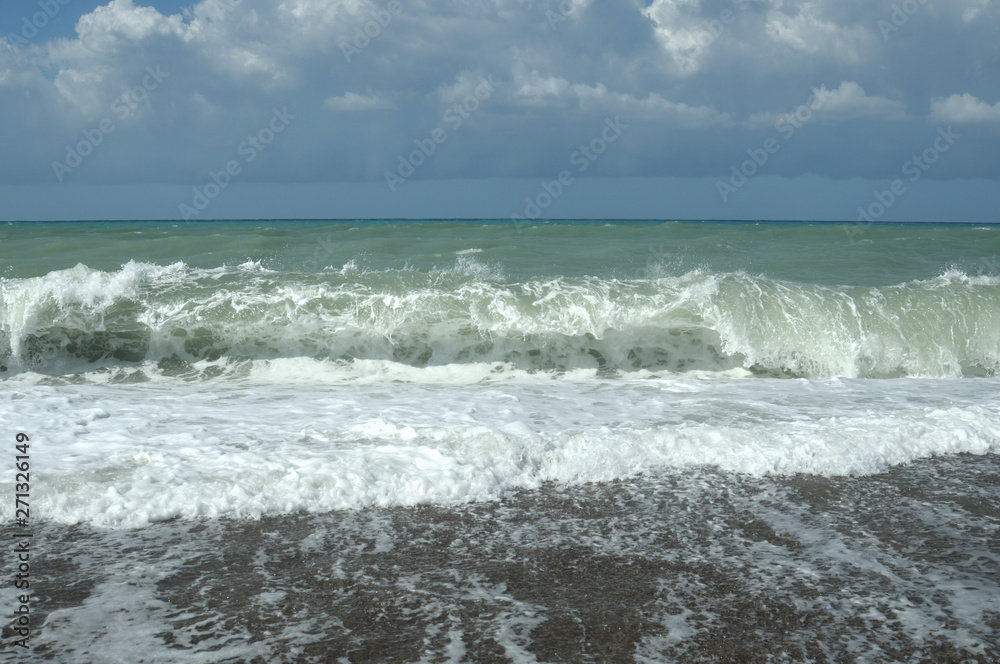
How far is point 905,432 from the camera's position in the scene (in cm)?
588

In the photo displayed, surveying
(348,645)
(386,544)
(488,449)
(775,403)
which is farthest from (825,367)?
(348,645)

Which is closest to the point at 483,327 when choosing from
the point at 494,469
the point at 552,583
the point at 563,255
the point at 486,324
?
the point at 486,324

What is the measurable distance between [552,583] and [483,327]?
21.6ft

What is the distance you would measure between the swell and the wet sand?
487 cm

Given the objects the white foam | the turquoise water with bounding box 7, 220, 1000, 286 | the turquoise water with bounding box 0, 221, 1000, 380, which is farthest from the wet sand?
the turquoise water with bounding box 7, 220, 1000, 286

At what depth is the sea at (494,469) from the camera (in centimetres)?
313

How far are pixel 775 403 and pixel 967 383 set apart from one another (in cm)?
306

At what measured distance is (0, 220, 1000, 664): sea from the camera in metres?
3.13

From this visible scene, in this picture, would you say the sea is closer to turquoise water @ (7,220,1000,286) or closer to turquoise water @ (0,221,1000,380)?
turquoise water @ (0,221,1000,380)

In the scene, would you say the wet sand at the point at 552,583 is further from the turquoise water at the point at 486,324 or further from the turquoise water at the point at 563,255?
the turquoise water at the point at 563,255

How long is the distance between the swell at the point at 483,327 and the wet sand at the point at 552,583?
16.0ft

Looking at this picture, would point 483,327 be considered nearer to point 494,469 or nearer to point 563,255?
point 494,469

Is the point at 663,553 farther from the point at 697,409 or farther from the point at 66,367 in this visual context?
the point at 66,367

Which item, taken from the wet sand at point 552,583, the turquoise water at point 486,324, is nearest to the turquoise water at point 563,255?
the turquoise water at point 486,324
